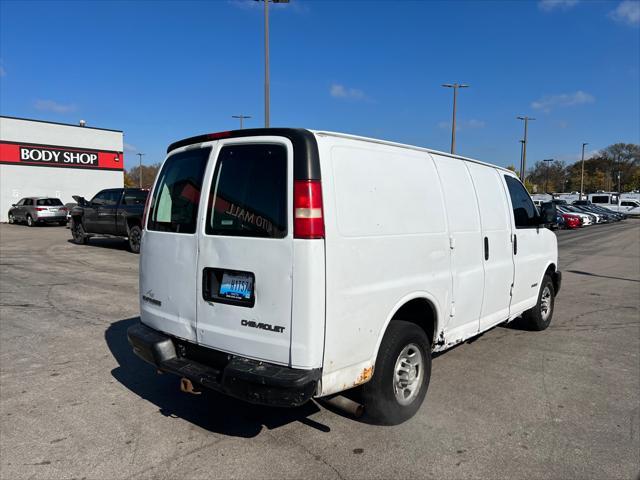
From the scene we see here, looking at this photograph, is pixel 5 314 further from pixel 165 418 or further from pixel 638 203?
pixel 638 203

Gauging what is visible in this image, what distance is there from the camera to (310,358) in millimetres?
2865

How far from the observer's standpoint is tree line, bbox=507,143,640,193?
316 feet

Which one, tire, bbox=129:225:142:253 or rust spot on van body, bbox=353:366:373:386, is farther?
tire, bbox=129:225:142:253

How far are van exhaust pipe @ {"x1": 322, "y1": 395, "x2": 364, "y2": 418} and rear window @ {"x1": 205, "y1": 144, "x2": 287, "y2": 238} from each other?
1288 millimetres

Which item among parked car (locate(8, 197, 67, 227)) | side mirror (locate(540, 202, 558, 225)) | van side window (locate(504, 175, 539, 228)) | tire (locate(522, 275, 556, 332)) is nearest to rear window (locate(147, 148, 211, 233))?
van side window (locate(504, 175, 539, 228))

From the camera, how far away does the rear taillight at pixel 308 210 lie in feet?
9.39

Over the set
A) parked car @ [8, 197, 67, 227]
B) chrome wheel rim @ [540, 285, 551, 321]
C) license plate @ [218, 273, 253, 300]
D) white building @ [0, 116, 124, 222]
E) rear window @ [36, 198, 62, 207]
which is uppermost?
white building @ [0, 116, 124, 222]

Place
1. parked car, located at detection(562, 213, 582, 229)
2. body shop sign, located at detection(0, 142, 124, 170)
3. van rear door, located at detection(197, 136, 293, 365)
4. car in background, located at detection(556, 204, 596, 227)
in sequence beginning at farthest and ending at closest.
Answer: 1. car in background, located at detection(556, 204, 596, 227)
2. parked car, located at detection(562, 213, 582, 229)
3. body shop sign, located at detection(0, 142, 124, 170)
4. van rear door, located at detection(197, 136, 293, 365)

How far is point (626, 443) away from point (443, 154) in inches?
103

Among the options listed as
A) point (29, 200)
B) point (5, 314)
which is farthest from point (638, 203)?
point (5, 314)

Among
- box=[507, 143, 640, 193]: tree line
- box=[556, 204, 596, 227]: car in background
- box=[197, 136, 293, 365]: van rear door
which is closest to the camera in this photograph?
box=[197, 136, 293, 365]: van rear door

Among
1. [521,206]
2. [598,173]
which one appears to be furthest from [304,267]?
[598,173]

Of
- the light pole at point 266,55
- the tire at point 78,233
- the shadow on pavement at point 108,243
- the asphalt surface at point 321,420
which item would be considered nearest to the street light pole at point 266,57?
the light pole at point 266,55

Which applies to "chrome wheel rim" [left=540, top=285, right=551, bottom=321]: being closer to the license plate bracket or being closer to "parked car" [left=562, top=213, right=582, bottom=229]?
the license plate bracket
